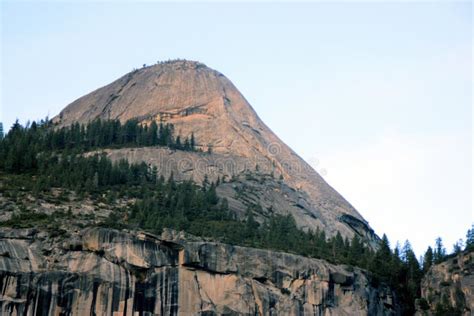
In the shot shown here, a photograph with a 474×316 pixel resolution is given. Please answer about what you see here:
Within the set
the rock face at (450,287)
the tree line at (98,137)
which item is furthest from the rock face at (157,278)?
the tree line at (98,137)

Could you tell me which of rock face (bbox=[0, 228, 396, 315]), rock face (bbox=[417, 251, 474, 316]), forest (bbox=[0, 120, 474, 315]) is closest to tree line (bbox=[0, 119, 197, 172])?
forest (bbox=[0, 120, 474, 315])

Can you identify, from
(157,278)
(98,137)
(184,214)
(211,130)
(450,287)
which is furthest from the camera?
(211,130)

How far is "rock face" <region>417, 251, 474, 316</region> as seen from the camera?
96.2 metres

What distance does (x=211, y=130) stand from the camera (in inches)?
5733

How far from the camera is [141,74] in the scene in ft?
559

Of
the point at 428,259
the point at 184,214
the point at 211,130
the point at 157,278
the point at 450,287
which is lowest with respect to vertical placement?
the point at 157,278

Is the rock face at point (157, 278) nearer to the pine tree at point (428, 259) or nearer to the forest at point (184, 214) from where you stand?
the forest at point (184, 214)

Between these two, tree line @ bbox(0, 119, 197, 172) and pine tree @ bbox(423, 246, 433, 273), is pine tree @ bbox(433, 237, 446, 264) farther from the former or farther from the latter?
tree line @ bbox(0, 119, 197, 172)

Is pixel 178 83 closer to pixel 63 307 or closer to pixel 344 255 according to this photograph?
pixel 344 255

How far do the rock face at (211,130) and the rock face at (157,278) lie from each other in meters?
24.6

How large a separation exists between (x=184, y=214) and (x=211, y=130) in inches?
1646

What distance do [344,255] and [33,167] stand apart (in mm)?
44819

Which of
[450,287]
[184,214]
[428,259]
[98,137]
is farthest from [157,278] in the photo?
[98,137]

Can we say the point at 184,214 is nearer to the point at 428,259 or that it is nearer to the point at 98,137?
the point at 428,259
